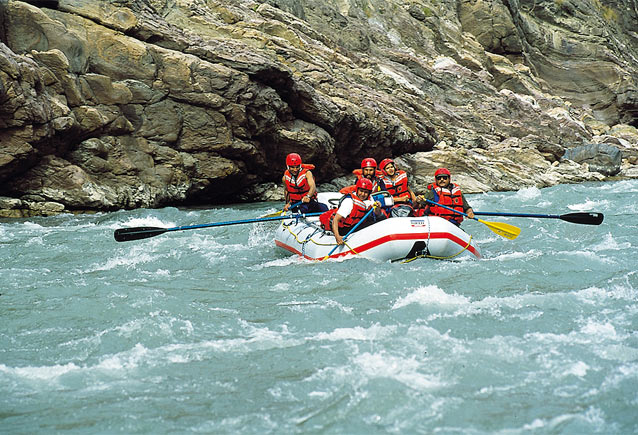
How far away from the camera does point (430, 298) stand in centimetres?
543

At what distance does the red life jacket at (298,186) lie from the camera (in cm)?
907

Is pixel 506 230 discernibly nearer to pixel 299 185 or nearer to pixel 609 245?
pixel 609 245

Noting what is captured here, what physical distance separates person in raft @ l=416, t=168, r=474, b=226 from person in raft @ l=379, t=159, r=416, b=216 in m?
0.30

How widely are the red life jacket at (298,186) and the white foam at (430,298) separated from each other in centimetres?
376

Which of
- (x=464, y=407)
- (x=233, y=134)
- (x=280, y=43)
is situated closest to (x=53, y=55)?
(x=233, y=134)

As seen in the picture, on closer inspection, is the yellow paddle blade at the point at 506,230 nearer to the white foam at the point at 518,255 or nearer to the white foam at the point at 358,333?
the white foam at the point at 518,255

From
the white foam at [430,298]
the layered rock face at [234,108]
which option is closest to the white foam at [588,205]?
the layered rock face at [234,108]

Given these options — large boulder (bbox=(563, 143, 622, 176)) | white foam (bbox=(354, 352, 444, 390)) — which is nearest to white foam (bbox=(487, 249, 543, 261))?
white foam (bbox=(354, 352, 444, 390))

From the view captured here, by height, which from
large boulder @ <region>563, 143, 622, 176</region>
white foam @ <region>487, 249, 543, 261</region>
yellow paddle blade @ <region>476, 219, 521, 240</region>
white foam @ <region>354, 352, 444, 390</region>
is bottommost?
large boulder @ <region>563, 143, 622, 176</region>

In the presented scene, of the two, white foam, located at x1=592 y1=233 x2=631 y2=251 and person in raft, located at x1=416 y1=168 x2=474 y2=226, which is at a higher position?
person in raft, located at x1=416 y1=168 x2=474 y2=226

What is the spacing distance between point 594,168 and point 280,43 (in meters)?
13.7

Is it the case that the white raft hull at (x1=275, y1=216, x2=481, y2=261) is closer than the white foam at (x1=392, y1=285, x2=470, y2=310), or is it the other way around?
the white foam at (x1=392, y1=285, x2=470, y2=310)

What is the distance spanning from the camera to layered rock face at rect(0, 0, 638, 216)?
12155 millimetres

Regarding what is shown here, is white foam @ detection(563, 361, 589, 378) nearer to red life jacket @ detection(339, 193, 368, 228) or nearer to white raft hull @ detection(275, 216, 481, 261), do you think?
white raft hull @ detection(275, 216, 481, 261)
